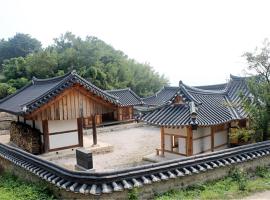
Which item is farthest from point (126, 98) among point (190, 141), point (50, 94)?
point (190, 141)

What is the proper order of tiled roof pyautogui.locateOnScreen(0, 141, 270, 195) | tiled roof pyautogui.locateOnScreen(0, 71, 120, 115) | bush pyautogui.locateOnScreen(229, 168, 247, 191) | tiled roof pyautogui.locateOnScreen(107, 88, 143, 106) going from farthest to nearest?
tiled roof pyautogui.locateOnScreen(107, 88, 143, 106) < tiled roof pyautogui.locateOnScreen(0, 71, 120, 115) < bush pyautogui.locateOnScreen(229, 168, 247, 191) < tiled roof pyautogui.locateOnScreen(0, 141, 270, 195)

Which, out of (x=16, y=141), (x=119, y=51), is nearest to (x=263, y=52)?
(x=16, y=141)

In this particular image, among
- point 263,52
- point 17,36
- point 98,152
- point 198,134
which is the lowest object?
point 98,152

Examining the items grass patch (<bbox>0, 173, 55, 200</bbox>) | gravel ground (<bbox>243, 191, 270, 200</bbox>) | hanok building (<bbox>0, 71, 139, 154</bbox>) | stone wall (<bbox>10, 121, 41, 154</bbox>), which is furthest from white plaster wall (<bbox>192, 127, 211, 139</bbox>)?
stone wall (<bbox>10, 121, 41, 154</bbox>)

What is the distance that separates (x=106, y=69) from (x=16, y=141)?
3027 centimetres

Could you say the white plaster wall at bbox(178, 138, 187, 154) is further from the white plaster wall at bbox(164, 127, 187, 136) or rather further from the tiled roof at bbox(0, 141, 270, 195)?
the tiled roof at bbox(0, 141, 270, 195)

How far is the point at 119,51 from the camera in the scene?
226 ft

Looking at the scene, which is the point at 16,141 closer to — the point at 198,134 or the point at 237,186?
the point at 198,134

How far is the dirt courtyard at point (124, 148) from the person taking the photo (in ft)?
59.0

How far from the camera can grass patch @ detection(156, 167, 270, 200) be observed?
10.4 meters

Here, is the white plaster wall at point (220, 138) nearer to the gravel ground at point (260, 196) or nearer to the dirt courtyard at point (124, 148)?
the dirt courtyard at point (124, 148)

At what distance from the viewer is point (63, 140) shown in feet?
65.8

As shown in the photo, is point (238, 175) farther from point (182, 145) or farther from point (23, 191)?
point (23, 191)

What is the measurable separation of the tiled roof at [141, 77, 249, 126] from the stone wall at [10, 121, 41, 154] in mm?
6877
